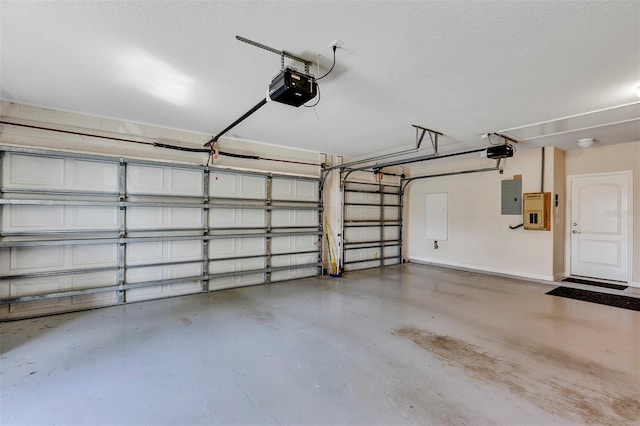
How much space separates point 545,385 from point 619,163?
5.29 meters

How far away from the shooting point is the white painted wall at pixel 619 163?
510 cm

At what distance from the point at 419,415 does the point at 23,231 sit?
484 cm

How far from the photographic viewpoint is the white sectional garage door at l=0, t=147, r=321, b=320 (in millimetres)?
3615

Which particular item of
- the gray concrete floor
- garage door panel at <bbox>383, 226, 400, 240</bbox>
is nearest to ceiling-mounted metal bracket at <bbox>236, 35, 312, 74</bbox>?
the gray concrete floor

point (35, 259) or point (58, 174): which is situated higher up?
point (58, 174)

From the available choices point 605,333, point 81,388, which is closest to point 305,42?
point 81,388

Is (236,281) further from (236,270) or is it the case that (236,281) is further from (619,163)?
(619,163)

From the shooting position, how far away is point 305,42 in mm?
2248

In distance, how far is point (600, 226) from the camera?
5.48m

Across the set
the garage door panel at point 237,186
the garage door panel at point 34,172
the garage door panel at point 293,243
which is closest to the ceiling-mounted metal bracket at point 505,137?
the garage door panel at point 293,243

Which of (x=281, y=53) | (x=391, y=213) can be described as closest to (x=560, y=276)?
(x=391, y=213)

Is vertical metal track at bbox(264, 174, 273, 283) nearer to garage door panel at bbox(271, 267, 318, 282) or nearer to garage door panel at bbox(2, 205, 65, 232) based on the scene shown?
garage door panel at bbox(271, 267, 318, 282)

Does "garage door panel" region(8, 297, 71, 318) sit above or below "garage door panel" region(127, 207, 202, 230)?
below

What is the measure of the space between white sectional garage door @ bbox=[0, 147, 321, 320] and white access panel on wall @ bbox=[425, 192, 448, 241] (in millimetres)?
3801
